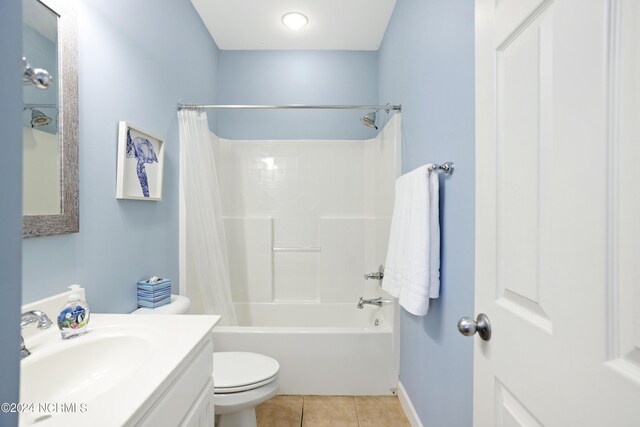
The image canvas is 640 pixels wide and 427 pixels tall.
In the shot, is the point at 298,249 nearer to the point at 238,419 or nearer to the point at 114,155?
the point at 238,419

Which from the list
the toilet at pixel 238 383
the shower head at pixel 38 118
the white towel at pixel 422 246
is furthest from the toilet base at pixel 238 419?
the shower head at pixel 38 118

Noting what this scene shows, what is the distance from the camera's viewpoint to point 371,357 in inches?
81.3

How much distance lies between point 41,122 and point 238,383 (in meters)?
1.26

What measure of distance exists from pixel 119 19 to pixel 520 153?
1.69m

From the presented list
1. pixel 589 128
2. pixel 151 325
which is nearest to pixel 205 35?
pixel 151 325

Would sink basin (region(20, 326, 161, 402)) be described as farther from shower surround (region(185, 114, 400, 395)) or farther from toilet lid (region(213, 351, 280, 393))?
shower surround (region(185, 114, 400, 395))

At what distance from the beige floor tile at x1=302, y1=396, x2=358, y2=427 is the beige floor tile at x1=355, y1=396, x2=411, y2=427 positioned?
0.15 ft

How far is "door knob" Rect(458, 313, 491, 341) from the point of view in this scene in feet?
2.45

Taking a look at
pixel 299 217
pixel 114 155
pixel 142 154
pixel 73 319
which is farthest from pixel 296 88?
pixel 73 319

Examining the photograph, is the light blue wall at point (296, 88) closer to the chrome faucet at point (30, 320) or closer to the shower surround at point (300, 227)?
the shower surround at point (300, 227)

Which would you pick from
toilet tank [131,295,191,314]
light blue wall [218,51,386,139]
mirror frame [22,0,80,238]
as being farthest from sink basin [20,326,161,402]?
light blue wall [218,51,386,139]

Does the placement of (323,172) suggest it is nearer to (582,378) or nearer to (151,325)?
(151,325)

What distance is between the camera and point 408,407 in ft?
6.02

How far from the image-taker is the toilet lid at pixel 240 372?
144 centimetres
